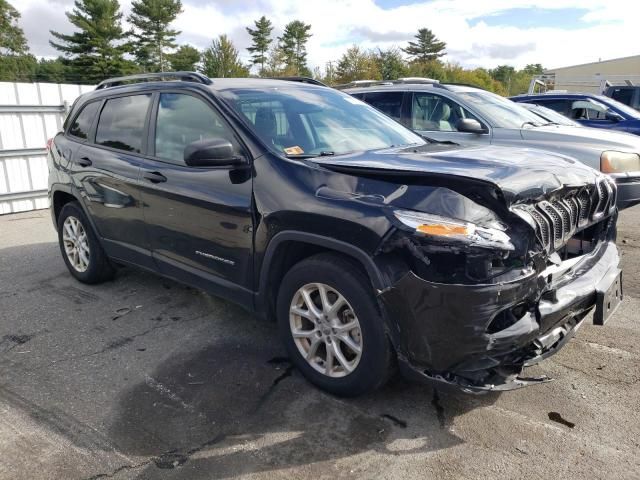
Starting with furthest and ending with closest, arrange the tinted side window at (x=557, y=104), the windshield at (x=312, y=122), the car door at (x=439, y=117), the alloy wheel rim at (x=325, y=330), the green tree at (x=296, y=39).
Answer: the green tree at (x=296, y=39), the tinted side window at (x=557, y=104), the car door at (x=439, y=117), the windshield at (x=312, y=122), the alloy wheel rim at (x=325, y=330)

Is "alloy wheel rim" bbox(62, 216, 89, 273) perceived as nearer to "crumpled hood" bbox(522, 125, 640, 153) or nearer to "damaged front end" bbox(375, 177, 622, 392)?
"damaged front end" bbox(375, 177, 622, 392)

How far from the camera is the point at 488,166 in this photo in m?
2.77

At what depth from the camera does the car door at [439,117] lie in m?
6.82

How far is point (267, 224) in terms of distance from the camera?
10.1ft

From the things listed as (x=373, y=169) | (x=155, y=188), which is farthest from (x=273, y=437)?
(x=155, y=188)

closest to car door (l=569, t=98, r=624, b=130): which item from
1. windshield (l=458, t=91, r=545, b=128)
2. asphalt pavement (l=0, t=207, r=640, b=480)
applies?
windshield (l=458, t=91, r=545, b=128)

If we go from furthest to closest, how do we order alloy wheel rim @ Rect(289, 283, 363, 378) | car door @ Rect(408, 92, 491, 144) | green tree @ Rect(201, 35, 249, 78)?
green tree @ Rect(201, 35, 249, 78) < car door @ Rect(408, 92, 491, 144) < alloy wheel rim @ Rect(289, 283, 363, 378)

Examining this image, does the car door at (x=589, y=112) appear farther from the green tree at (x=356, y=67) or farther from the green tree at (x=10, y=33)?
the green tree at (x=10, y=33)

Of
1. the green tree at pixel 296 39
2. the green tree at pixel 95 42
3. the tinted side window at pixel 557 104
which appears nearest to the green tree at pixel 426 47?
the green tree at pixel 296 39

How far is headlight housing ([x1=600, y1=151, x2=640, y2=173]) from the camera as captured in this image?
5.95m

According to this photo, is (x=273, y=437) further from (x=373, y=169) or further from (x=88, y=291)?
(x=88, y=291)

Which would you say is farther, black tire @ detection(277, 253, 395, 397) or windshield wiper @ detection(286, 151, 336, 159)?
windshield wiper @ detection(286, 151, 336, 159)

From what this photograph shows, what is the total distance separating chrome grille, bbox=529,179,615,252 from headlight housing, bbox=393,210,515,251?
29 centimetres

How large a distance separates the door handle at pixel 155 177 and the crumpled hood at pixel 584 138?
4673 mm
